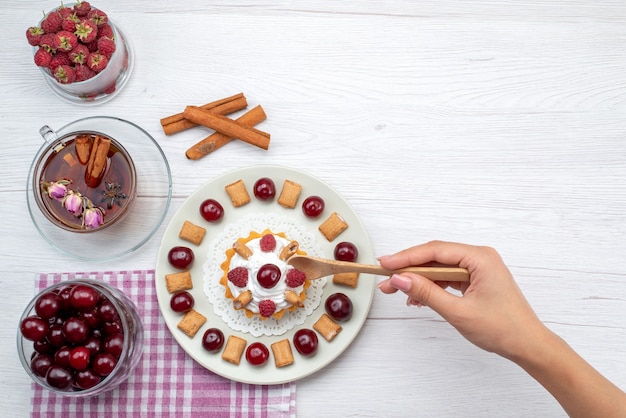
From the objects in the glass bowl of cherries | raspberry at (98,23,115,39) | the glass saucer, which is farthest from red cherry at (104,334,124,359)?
raspberry at (98,23,115,39)

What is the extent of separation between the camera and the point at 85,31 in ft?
4.92

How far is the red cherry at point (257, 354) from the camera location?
1.47 m

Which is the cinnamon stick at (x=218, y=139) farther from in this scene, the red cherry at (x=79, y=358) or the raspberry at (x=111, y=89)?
the red cherry at (x=79, y=358)

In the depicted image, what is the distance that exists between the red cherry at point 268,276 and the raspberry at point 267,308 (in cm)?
4

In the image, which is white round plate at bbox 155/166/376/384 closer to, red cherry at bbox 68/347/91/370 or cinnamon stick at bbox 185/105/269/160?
cinnamon stick at bbox 185/105/269/160

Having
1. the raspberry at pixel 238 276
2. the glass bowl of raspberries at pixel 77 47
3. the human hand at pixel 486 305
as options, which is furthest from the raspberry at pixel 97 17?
the human hand at pixel 486 305

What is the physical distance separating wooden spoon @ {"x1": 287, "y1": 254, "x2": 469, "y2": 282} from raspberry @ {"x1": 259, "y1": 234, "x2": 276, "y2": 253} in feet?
0.19

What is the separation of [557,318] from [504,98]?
0.59 meters

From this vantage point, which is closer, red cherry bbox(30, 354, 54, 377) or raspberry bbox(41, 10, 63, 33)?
red cherry bbox(30, 354, 54, 377)

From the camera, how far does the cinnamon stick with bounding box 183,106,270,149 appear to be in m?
1.57

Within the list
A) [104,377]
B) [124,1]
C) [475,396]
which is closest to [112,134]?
[124,1]

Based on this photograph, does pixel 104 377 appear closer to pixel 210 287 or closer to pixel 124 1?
pixel 210 287

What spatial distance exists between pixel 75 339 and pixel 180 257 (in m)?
0.30

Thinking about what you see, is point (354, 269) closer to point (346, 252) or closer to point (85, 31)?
point (346, 252)
